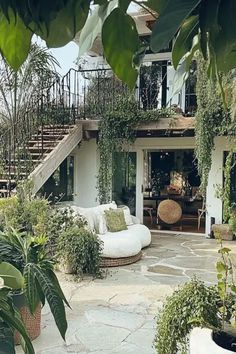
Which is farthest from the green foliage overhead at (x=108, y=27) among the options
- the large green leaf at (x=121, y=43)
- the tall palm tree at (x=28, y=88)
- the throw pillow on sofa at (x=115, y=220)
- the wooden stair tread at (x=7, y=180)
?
the tall palm tree at (x=28, y=88)

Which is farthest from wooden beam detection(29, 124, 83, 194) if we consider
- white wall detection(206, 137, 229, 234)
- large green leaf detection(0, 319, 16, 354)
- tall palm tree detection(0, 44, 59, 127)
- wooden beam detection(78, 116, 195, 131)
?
large green leaf detection(0, 319, 16, 354)

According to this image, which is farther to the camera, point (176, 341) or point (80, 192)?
point (80, 192)

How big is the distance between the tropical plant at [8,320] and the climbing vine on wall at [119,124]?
880cm

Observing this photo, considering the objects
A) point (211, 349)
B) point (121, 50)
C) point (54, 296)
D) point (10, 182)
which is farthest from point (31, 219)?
point (121, 50)

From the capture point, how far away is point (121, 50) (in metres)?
0.50

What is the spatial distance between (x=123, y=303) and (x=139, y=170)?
6.24 metres

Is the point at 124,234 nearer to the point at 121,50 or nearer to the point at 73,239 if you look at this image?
the point at 73,239

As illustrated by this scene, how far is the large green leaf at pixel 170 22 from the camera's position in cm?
34

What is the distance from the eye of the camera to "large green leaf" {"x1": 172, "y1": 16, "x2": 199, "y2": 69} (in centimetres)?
49

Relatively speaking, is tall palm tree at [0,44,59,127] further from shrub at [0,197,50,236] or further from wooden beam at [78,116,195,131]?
shrub at [0,197,50,236]

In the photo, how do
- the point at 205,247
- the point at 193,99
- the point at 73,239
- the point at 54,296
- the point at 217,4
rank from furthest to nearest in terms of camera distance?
the point at 193,99
the point at 205,247
the point at 73,239
the point at 54,296
the point at 217,4

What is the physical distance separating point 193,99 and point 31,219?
19.6ft

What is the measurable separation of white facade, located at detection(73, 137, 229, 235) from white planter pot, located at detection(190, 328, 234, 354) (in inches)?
293

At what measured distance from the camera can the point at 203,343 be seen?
261cm
